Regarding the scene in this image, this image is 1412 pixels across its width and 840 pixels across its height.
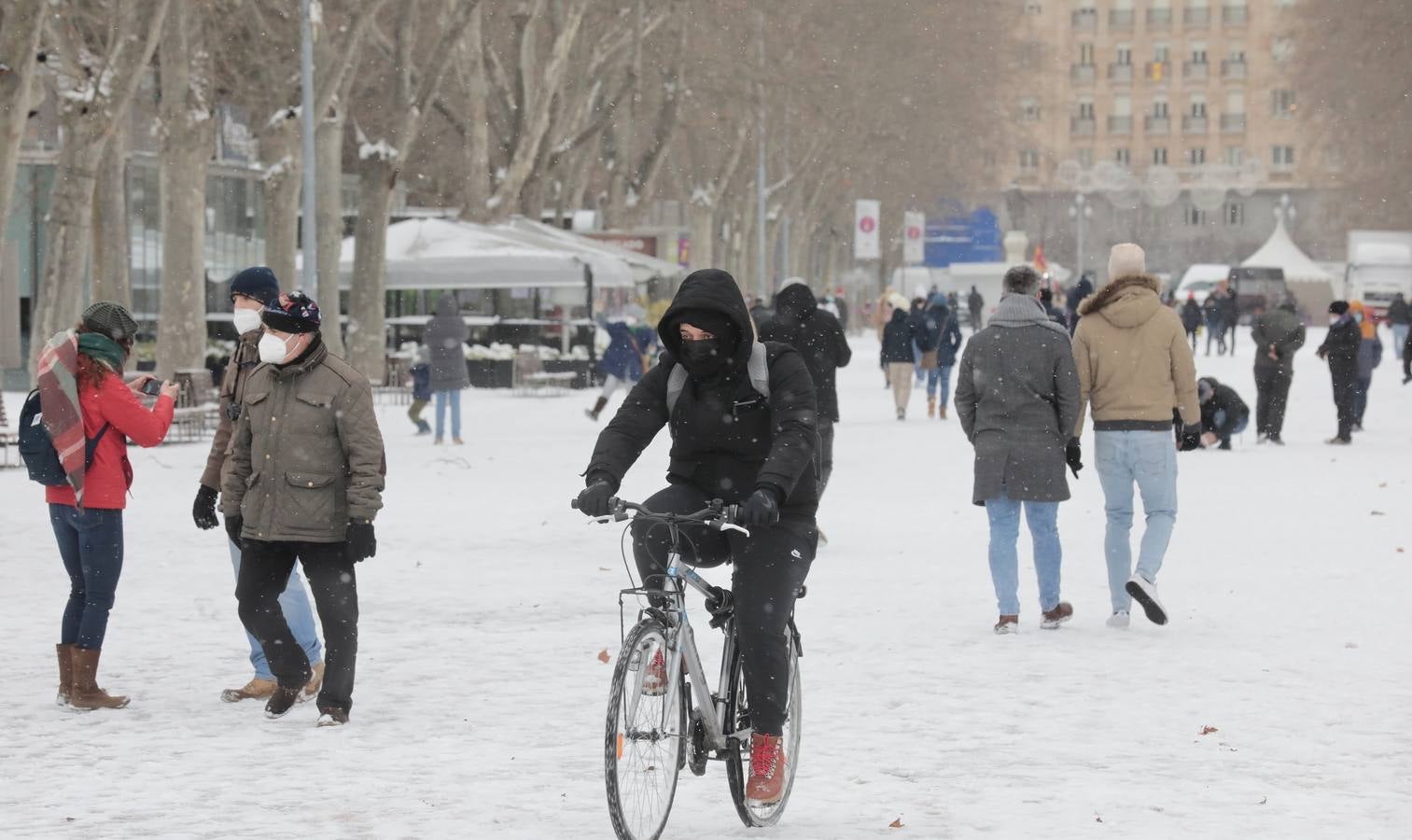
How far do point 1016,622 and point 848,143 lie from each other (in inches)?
2118

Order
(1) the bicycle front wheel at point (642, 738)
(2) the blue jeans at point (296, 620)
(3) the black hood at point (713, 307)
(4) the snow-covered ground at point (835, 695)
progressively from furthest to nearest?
(2) the blue jeans at point (296, 620) → (4) the snow-covered ground at point (835, 695) → (3) the black hood at point (713, 307) → (1) the bicycle front wheel at point (642, 738)

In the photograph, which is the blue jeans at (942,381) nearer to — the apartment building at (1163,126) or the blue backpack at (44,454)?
the blue backpack at (44,454)

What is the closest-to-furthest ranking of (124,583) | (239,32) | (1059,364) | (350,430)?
(350,430)
(1059,364)
(124,583)
(239,32)

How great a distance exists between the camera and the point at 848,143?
6334 cm

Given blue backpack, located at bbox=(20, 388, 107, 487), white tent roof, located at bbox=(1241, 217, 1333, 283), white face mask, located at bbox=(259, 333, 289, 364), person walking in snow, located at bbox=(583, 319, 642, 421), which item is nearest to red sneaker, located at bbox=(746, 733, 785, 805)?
white face mask, located at bbox=(259, 333, 289, 364)

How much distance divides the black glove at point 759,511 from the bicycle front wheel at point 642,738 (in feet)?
1.19

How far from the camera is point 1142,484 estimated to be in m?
10.3

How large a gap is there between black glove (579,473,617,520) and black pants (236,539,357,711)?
208 centimetres

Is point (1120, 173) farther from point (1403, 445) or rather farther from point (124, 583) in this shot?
point (124, 583)

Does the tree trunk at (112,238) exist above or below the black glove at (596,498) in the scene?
above

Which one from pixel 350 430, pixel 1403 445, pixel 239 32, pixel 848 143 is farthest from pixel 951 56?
pixel 350 430

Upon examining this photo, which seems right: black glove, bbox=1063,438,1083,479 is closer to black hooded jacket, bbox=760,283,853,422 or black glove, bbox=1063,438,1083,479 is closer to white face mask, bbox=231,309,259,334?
black hooded jacket, bbox=760,283,853,422

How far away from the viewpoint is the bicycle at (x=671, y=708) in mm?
5777

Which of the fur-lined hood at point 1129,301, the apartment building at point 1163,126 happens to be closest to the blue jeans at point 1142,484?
the fur-lined hood at point 1129,301
